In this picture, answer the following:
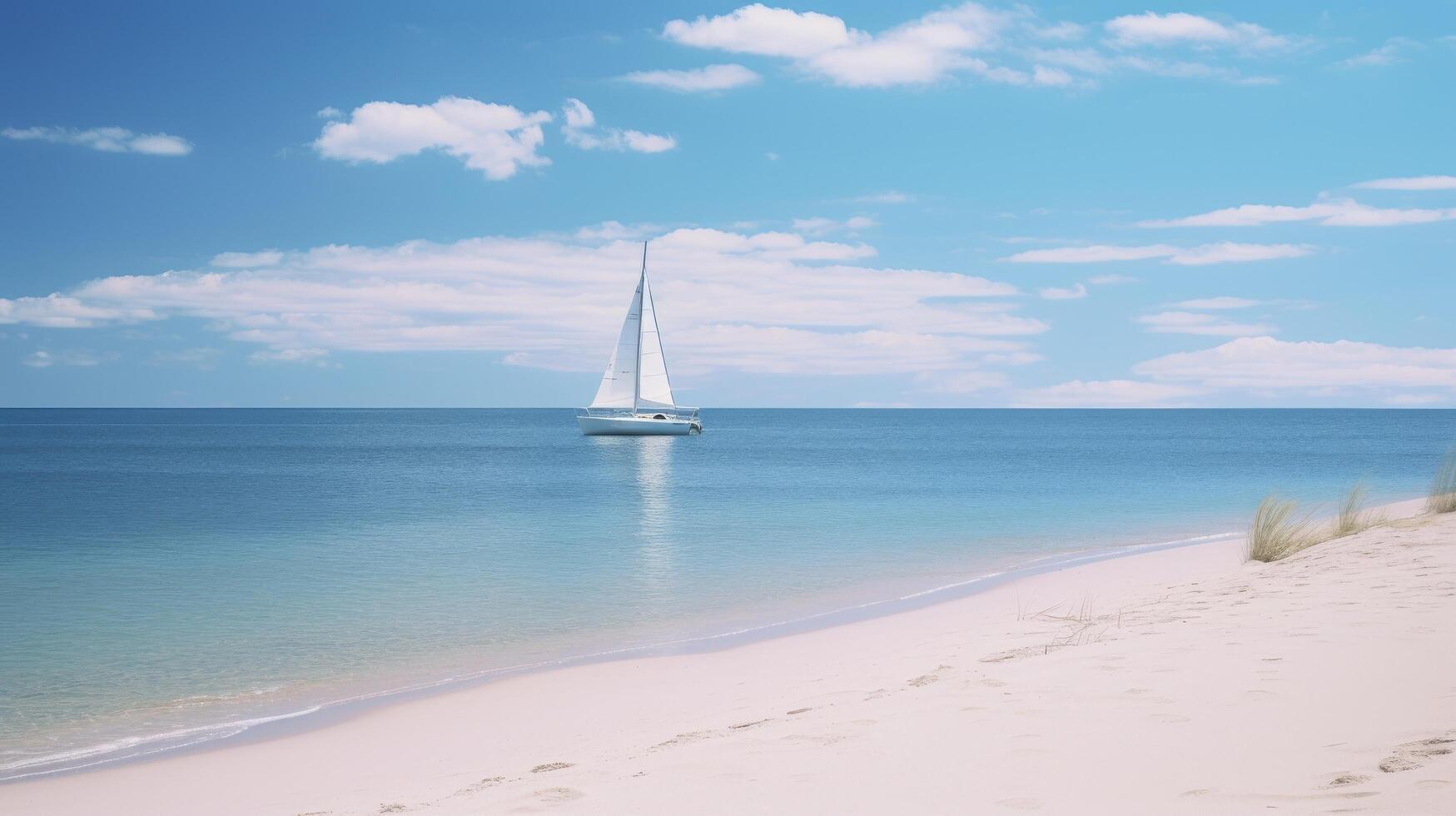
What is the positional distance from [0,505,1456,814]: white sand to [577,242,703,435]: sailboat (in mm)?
58842

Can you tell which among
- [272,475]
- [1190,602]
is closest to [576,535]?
[1190,602]

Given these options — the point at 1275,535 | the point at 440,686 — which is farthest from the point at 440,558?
the point at 1275,535

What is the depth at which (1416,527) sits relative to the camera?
15.2m

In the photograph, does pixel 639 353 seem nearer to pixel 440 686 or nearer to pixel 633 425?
pixel 633 425

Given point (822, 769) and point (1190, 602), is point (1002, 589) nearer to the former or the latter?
point (1190, 602)

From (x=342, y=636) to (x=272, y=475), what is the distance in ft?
136

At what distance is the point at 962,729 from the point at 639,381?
67073 millimetres

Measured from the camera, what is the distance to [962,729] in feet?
19.6

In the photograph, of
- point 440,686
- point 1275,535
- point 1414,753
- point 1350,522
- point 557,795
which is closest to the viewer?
point 1414,753

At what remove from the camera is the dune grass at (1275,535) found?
49.6ft

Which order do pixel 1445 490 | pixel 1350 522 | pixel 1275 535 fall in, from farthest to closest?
1. pixel 1445 490
2. pixel 1350 522
3. pixel 1275 535

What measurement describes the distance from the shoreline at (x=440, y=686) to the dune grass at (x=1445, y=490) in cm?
696

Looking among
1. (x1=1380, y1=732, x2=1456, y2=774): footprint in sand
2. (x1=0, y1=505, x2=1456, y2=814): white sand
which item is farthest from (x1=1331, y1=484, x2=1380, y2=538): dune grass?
(x1=1380, y1=732, x2=1456, y2=774): footprint in sand

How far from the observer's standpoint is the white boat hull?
249 feet
